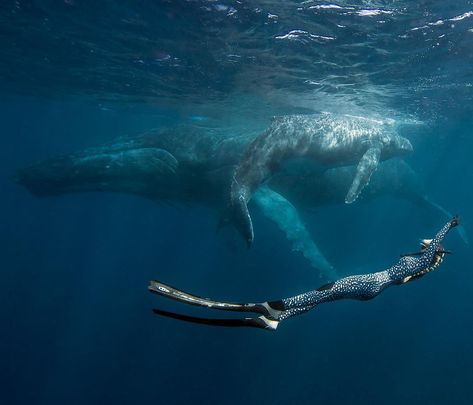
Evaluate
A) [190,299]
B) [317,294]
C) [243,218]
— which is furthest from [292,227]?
[190,299]

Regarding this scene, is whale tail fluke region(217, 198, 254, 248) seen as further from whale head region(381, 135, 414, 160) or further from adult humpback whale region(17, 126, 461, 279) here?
whale head region(381, 135, 414, 160)

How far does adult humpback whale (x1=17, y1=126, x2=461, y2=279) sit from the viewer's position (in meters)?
11.8

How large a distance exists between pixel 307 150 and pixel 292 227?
246cm

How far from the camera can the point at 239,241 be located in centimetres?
1493

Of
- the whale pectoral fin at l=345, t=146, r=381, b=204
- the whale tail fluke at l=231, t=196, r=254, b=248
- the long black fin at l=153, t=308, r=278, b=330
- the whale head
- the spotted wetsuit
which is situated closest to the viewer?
the long black fin at l=153, t=308, r=278, b=330

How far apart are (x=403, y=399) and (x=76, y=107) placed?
33833mm

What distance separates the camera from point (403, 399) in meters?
19.1

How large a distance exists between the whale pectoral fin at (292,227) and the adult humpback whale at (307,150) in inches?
70.2

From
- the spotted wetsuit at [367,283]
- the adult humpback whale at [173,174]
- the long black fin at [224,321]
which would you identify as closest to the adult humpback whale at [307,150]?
the adult humpback whale at [173,174]

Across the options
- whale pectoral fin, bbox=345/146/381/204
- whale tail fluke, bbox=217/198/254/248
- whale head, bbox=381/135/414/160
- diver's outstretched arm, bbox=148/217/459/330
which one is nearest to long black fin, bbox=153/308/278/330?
diver's outstretched arm, bbox=148/217/459/330

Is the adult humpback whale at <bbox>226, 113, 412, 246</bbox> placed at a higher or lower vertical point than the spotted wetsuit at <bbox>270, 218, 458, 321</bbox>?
lower

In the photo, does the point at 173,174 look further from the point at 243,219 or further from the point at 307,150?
the point at 243,219

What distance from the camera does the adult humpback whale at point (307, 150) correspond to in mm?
9391

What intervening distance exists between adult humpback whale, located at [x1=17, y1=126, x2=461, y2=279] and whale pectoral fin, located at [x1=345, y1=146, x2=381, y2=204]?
1786 mm
